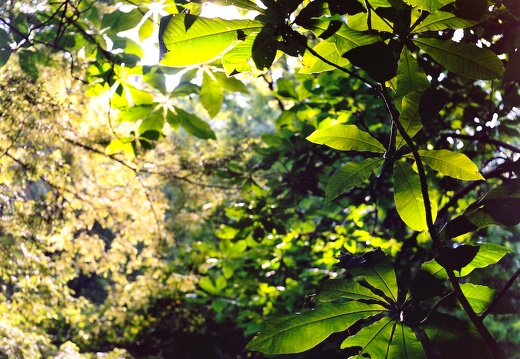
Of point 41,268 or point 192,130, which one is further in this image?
point 41,268

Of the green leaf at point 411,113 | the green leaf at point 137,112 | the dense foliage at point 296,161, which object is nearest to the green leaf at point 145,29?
the dense foliage at point 296,161

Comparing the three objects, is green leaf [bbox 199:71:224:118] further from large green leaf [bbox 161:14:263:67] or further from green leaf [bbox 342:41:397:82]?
green leaf [bbox 342:41:397:82]

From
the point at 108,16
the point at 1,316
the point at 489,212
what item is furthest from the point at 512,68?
the point at 1,316

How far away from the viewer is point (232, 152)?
292cm

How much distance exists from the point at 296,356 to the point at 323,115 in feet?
4.56

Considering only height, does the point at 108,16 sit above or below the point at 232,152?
below

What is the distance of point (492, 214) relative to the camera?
63cm

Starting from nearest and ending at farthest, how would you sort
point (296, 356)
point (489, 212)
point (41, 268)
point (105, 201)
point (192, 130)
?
1. point (489, 212)
2. point (192, 130)
3. point (296, 356)
4. point (41, 268)
5. point (105, 201)

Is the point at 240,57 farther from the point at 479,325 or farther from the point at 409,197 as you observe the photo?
the point at 479,325

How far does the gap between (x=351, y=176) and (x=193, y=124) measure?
0.82 meters

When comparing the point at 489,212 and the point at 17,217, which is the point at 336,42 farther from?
the point at 17,217

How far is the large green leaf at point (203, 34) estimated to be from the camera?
Answer: 641 millimetres

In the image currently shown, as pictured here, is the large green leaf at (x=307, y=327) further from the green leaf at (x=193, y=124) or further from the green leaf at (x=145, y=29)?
the green leaf at (x=145, y=29)

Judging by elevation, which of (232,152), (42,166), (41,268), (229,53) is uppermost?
(232,152)
